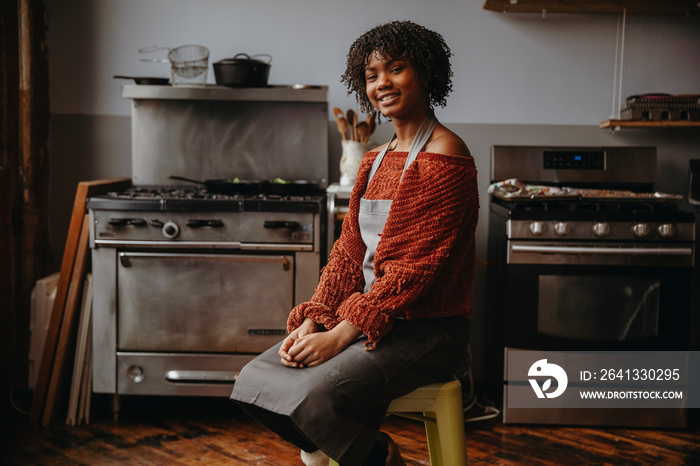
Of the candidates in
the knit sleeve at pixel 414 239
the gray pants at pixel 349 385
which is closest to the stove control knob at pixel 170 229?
the gray pants at pixel 349 385

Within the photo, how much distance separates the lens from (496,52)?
3197 mm

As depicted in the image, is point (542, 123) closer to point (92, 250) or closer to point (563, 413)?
point (563, 413)

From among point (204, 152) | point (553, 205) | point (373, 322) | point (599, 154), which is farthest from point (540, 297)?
point (204, 152)

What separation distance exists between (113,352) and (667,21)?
3062 mm

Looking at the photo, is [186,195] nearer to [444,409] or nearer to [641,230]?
[444,409]

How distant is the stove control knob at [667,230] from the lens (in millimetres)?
2625

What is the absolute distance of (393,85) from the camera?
1509 millimetres

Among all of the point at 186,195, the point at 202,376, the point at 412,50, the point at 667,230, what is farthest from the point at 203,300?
the point at 667,230

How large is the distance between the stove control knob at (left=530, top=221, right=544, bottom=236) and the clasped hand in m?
1.45

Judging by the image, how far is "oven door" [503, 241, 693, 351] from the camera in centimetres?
264

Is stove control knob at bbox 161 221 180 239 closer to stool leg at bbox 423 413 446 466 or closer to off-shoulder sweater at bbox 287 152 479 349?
off-shoulder sweater at bbox 287 152 479 349

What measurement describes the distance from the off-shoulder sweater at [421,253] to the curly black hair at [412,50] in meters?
0.22

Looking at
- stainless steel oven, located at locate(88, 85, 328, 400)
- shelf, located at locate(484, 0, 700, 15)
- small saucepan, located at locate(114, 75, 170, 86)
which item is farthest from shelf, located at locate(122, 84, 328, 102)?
shelf, located at locate(484, 0, 700, 15)

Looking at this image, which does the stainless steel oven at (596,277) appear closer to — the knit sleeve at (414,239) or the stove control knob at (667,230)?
the stove control knob at (667,230)
